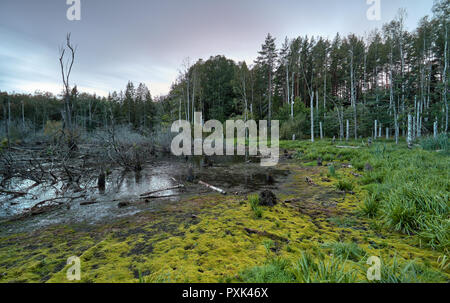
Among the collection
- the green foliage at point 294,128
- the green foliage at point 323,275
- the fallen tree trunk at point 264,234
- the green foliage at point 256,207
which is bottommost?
the fallen tree trunk at point 264,234

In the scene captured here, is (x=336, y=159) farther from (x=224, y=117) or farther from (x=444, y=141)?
(x=224, y=117)

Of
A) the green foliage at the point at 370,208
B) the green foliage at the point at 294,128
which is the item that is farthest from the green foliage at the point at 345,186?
the green foliage at the point at 294,128

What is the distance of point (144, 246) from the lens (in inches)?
112

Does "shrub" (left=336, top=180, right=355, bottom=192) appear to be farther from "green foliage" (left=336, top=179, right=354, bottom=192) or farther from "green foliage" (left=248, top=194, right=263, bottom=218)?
"green foliage" (left=248, top=194, right=263, bottom=218)

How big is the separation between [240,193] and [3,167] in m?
8.43

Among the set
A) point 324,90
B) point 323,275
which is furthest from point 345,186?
point 324,90

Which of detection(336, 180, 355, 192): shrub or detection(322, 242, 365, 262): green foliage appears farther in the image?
detection(336, 180, 355, 192): shrub

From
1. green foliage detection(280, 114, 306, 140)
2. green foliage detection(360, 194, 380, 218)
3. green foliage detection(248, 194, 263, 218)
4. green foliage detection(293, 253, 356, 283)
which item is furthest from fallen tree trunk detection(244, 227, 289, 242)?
green foliage detection(280, 114, 306, 140)

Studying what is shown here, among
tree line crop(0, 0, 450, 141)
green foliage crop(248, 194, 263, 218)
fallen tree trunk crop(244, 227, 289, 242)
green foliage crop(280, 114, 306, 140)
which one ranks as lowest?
fallen tree trunk crop(244, 227, 289, 242)

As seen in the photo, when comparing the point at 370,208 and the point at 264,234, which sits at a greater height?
the point at 370,208

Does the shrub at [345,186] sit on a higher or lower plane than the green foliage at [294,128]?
lower

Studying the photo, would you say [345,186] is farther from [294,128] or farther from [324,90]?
[324,90]

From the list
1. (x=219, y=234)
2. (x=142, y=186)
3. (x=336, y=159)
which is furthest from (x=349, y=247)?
(x=336, y=159)

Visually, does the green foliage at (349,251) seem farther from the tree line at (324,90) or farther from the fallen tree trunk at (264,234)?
the tree line at (324,90)
